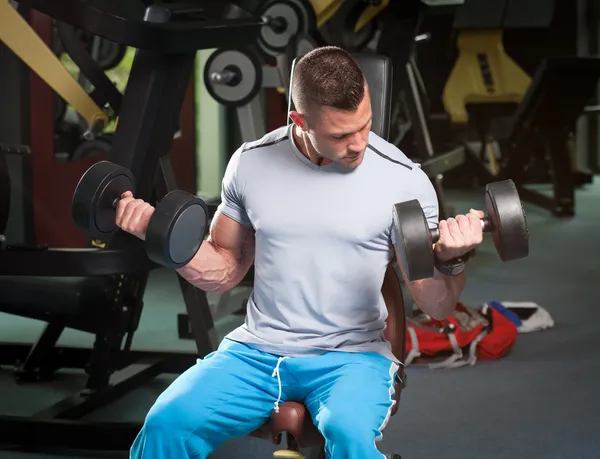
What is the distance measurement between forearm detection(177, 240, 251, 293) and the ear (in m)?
0.29

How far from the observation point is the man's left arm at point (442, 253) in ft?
4.94

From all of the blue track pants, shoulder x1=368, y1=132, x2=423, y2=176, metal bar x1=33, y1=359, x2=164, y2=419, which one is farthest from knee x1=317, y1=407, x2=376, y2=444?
metal bar x1=33, y1=359, x2=164, y2=419

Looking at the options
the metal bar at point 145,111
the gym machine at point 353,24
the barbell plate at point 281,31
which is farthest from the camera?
the gym machine at point 353,24

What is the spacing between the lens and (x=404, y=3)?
4.18m

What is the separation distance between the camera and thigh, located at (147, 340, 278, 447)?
62.5 inches

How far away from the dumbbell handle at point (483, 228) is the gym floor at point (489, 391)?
1040mm

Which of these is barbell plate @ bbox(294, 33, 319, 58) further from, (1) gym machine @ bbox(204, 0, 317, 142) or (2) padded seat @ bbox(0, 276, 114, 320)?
(2) padded seat @ bbox(0, 276, 114, 320)

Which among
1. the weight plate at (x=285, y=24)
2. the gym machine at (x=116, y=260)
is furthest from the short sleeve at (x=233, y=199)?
the weight plate at (x=285, y=24)

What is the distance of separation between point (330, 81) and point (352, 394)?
0.52 meters

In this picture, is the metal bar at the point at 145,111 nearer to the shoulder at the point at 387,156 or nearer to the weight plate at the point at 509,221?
the shoulder at the point at 387,156

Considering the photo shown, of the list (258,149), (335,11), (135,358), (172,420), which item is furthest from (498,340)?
(172,420)

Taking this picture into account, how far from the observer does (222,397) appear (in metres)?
1.64

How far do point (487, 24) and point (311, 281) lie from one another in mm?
5925

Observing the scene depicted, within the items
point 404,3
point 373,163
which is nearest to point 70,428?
point 373,163
